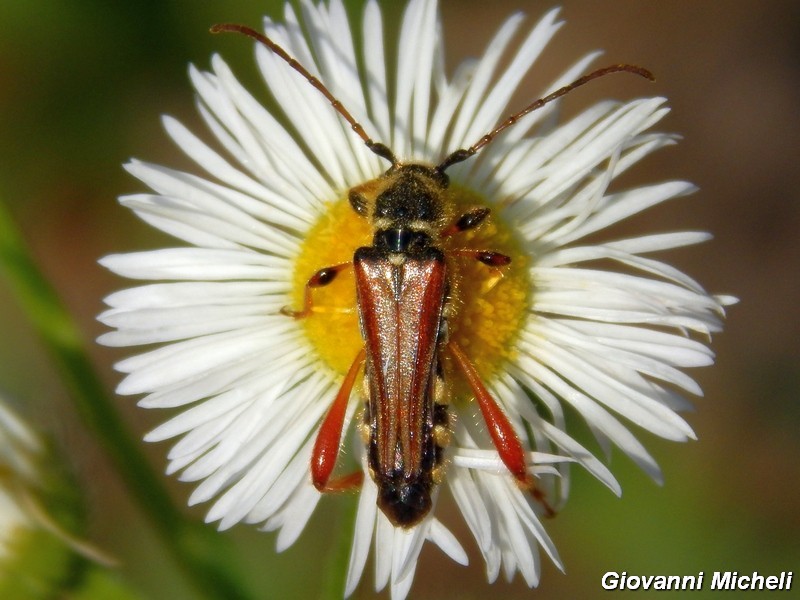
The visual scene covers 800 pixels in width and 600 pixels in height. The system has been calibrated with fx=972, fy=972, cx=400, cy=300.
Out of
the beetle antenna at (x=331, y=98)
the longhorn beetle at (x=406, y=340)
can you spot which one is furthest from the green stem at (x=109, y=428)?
the beetle antenna at (x=331, y=98)

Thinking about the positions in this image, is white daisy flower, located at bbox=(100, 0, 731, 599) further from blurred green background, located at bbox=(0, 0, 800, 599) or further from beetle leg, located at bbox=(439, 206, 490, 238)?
blurred green background, located at bbox=(0, 0, 800, 599)

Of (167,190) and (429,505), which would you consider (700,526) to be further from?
(167,190)

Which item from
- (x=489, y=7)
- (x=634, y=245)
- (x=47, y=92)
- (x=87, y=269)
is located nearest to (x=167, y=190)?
(x=634, y=245)

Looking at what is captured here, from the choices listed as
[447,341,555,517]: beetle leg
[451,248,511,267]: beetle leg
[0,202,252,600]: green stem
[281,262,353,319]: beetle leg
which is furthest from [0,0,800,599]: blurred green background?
[451,248,511,267]: beetle leg

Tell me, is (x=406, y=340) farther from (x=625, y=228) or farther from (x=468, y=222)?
(x=625, y=228)

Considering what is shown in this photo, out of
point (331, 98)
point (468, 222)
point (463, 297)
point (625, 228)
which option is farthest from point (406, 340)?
point (625, 228)

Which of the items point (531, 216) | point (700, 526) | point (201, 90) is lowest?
point (700, 526)

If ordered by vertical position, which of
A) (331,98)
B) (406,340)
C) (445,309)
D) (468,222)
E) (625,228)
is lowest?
(406,340)
